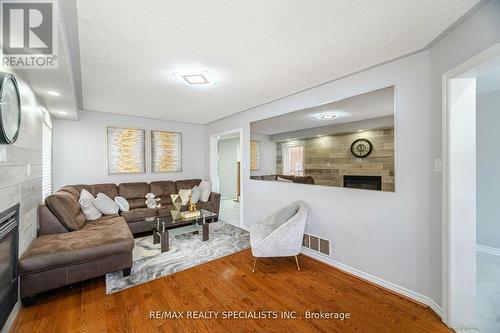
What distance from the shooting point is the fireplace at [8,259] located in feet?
4.91

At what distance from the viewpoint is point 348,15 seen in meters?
1.47

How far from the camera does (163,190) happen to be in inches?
185

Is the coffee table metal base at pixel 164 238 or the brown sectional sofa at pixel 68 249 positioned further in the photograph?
the coffee table metal base at pixel 164 238

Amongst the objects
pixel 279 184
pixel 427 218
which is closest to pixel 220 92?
pixel 279 184

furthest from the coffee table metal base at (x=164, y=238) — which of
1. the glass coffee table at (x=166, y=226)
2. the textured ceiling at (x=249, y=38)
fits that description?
the textured ceiling at (x=249, y=38)

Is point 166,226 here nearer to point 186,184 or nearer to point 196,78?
point 186,184

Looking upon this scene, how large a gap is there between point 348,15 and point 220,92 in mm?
1981

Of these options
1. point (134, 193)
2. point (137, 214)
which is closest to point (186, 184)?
→ point (134, 193)

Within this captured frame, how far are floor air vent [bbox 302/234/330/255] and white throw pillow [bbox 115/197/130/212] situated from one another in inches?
128

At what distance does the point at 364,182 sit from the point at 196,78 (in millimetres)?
2375

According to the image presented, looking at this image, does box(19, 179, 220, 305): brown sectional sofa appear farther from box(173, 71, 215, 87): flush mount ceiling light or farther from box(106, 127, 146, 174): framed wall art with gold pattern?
box(173, 71, 215, 87): flush mount ceiling light

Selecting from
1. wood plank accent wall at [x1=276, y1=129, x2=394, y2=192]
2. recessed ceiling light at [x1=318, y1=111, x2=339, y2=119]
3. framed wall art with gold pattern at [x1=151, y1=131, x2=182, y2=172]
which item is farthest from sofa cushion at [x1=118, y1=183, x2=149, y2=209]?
recessed ceiling light at [x1=318, y1=111, x2=339, y2=119]

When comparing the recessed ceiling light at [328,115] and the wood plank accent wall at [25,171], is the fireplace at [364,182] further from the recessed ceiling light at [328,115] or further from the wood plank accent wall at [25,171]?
the wood plank accent wall at [25,171]

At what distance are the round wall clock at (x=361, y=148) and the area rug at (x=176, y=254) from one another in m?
2.16
